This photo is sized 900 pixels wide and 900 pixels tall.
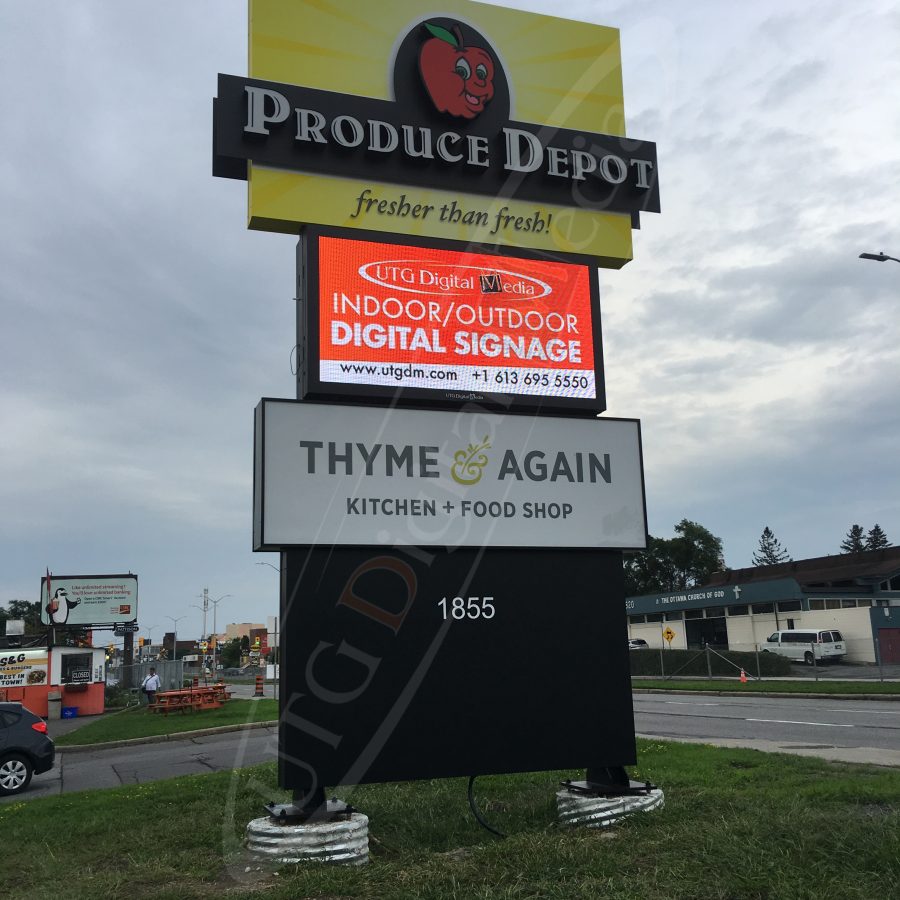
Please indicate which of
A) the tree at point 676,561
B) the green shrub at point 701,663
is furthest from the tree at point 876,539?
the green shrub at point 701,663

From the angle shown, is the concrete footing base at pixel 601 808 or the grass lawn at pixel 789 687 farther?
the grass lawn at pixel 789 687

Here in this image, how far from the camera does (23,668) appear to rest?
30.7 metres

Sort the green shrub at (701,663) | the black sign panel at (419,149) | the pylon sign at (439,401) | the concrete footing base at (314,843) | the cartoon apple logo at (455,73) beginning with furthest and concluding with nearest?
the green shrub at (701,663) → the cartoon apple logo at (455,73) → the black sign panel at (419,149) → the pylon sign at (439,401) → the concrete footing base at (314,843)

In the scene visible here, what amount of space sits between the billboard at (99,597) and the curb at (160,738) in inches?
1170

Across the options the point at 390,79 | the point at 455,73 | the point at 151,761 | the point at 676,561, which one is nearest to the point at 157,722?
the point at 151,761

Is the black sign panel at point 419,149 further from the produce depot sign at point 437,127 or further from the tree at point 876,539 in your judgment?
the tree at point 876,539

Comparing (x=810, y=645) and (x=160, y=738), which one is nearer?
(x=160, y=738)

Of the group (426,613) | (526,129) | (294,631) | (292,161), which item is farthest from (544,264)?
(294,631)

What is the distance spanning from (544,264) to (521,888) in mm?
6250

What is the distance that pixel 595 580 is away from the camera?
891 cm

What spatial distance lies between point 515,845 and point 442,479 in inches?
129

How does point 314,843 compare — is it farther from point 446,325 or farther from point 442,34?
point 442,34

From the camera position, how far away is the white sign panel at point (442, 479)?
809 cm

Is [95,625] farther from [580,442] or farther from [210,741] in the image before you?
[580,442]
